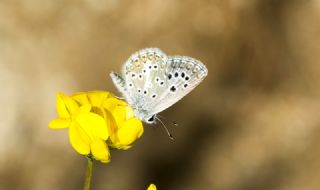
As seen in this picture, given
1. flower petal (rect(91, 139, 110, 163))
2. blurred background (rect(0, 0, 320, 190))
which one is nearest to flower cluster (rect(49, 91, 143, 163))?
flower petal (rect(91, 139, 110, 163))

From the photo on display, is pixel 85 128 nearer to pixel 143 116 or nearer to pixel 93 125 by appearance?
pixel 93 125

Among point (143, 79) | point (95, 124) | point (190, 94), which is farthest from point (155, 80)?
point (190, 94)

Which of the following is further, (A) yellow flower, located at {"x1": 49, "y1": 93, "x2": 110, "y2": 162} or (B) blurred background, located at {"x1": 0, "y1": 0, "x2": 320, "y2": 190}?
(B) blurred background, located at {"x1": 0, "y1": 0, "x2": 320, "y2": 190}

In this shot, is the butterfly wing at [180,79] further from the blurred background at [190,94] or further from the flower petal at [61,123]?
the blurred background at [190,94]

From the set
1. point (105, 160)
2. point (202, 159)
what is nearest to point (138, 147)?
point (202, 159)

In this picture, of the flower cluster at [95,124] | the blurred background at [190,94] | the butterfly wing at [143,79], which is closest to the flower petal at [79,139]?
the flower cluster at [95,124]

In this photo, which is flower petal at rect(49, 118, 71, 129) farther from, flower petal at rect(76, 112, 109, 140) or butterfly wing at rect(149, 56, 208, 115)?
butterfly wing at rect(149, 56, 208, 115)
